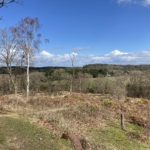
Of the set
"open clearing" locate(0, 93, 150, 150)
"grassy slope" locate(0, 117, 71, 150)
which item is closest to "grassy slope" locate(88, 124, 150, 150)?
"open clearing" locate(0, 93, 150, 150)

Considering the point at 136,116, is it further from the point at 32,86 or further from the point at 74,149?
the point at 32,86

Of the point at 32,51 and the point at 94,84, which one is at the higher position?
the point at 32,51

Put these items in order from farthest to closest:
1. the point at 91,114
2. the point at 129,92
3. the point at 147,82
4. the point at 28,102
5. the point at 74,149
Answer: the point at 147,82 < the point at 129,92 < the point at 28,102 < the point at 91,114 < the point at 74,149

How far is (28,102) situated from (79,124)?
31.7 feet

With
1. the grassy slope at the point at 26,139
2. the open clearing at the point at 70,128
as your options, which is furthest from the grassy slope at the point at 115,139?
the grassy slope at the point at 26,139

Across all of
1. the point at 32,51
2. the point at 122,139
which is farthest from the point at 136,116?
the point at 32,51

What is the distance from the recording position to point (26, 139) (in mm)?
14477

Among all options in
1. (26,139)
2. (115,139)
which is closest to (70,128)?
(115,139)

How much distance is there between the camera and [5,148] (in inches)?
515

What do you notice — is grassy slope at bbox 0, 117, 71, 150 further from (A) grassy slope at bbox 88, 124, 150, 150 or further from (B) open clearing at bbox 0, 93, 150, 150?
(A) grassy slope at bbox 88, 124, 150, 150

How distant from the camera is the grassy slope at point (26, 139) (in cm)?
1360

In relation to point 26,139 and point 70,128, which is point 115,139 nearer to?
point 70,128

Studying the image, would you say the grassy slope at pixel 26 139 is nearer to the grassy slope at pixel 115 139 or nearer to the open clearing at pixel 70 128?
the open clearing at pixel 70 128

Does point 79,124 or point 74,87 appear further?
point 74,87
